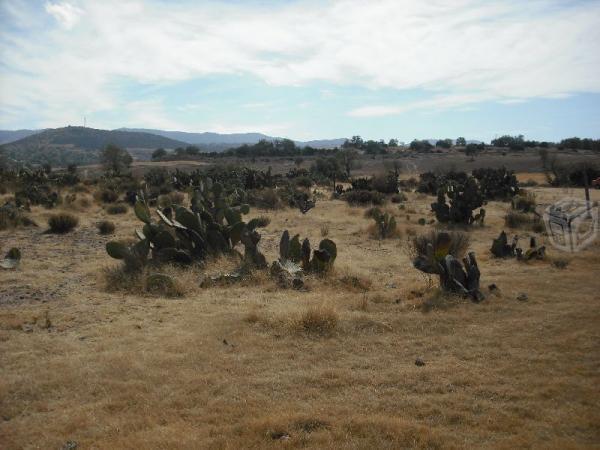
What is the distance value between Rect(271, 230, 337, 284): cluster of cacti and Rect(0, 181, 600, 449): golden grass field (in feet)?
1.36

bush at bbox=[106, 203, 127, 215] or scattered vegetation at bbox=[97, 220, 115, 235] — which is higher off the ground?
bush at bbox=[106, 203, 127, 215]

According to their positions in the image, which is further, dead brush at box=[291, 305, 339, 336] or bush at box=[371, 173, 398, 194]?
bush at box=[371, 173, 398, 194]

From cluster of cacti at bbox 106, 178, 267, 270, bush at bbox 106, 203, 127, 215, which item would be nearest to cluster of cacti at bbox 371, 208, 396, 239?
cluster of cacti at bbox 106, 178, 267, 270

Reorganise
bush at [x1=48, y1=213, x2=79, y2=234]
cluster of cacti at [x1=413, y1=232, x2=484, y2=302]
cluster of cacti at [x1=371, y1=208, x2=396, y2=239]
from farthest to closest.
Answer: bush at [x1=48, y1=213, x2=79, y2=234] < cluster of cacti at [x1=371, y1=208, x2=396, y2=239] < cluster of cacti at [x1=413, y1=232, x2=484, y2=302]

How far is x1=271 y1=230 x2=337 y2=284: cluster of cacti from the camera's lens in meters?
9.38

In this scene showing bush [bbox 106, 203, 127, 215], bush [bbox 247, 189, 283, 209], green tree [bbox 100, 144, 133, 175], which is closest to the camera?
bush [bbox 106, 203, 127, 215]

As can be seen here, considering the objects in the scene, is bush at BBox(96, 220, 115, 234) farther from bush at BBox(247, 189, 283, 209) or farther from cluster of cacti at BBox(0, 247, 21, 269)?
bush at BBox(247, 189, 283, 209)

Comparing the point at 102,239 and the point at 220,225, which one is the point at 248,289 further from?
the point at 102,239

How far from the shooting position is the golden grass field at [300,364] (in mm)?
4332

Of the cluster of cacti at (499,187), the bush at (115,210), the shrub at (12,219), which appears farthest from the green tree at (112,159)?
the cluster of cacti at (499,187)

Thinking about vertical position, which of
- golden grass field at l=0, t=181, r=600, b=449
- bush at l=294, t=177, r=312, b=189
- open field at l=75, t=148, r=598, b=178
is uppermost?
open field at l=75, t=148, r=598, b=178

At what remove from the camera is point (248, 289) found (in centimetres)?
873

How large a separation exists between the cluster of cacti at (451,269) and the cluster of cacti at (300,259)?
1944mm

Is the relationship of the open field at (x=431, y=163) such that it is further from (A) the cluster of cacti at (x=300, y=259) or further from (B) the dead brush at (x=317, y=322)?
(B) the dead brush at (x=317, y=322)
